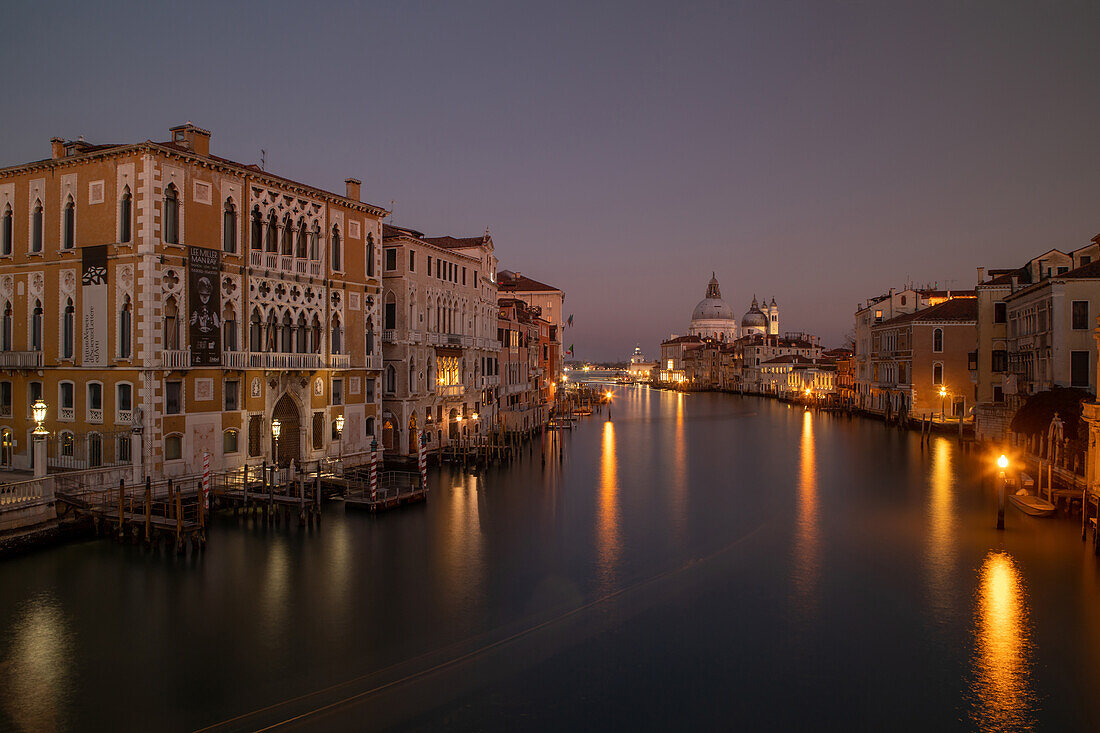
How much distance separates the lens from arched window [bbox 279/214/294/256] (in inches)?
820

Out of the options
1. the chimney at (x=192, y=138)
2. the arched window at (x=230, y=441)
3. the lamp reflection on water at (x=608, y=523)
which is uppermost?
the chimney at (x=192, y=138)

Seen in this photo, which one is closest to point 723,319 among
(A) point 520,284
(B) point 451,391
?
(A) point 520,284

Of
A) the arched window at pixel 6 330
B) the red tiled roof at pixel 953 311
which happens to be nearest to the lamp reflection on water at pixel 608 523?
the arched window at pixel 6 330

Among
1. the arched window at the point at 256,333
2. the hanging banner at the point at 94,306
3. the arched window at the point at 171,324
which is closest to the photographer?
the arched window at the point at 171,324

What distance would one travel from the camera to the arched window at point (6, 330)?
19.5 metres

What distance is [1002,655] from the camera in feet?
32.4

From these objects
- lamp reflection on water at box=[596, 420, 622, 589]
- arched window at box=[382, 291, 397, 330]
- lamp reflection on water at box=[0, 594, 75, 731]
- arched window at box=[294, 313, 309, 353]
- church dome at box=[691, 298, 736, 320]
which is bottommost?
lamp reflection on water at box=[596, 420, 622, 589]

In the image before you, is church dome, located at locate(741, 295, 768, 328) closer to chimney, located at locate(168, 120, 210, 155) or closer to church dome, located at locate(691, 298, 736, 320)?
church dome, located at locate(691, 298, 736, 320)

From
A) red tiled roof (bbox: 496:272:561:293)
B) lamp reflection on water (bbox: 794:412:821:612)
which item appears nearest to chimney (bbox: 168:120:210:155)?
lamp reflection on water (bbox: 794:412:821:612)

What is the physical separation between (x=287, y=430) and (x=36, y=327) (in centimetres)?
663

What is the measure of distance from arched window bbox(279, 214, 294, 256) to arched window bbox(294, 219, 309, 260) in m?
0.24

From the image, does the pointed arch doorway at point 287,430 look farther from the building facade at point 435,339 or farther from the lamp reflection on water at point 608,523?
the lamp reflection on water at point 608,523

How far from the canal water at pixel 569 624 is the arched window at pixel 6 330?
26.5 ft

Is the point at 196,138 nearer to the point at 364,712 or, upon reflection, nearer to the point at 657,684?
the point at 364,712
